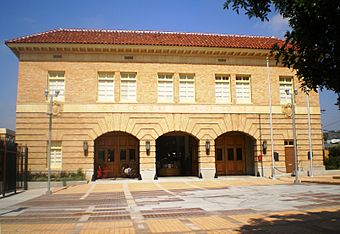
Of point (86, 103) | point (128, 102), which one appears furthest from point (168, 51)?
point (86, 103)

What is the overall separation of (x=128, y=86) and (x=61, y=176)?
8.34m

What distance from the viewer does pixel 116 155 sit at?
28.5 meters

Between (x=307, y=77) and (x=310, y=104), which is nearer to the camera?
(x=307, y=77)

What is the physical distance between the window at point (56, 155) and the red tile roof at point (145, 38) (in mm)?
7712

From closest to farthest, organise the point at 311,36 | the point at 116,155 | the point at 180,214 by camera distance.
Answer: the point at 311,36, the point at 180,214, the point at 116,155

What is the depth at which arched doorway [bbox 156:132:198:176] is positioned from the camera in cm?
3089

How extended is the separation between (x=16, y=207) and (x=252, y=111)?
19.6m

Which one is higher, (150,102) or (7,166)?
(150,102)

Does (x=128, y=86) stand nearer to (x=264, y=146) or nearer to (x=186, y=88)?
(x=186, y=88)

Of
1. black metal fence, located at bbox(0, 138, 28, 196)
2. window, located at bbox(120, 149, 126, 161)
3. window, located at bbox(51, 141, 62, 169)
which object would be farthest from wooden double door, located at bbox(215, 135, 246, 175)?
black metal fence, located at bbox(0, 138, 28, 196)

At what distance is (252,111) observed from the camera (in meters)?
28.4

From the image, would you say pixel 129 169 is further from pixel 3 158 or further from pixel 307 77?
pixel 307 77

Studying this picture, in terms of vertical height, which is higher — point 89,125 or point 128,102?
point 128,102

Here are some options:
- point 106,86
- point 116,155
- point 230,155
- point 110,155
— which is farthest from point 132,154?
point 230,155
